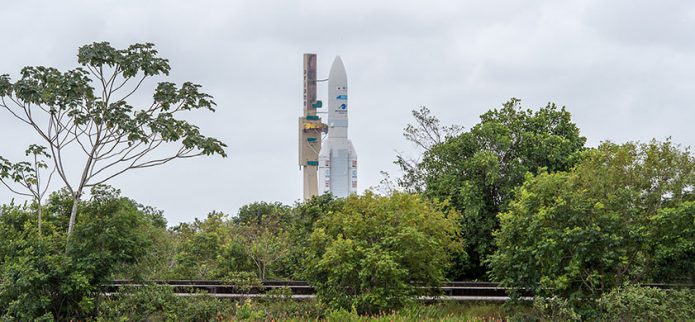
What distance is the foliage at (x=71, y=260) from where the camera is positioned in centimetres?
1603

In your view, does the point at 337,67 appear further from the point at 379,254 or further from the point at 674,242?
the point at 674,242

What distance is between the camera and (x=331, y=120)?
62250 mm

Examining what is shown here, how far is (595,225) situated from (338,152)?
4533 cm

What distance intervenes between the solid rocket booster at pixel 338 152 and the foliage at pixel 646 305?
45.4 meters

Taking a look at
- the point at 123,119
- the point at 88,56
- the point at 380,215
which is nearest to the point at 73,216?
the point at 123,119

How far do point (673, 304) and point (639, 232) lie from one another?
202 cm

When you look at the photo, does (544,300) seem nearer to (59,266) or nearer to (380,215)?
(380,215)

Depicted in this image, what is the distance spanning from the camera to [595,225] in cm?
1673

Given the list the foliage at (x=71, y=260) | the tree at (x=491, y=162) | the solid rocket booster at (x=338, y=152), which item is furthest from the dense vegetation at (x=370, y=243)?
the solid rocket booster at (x=338, y=152)

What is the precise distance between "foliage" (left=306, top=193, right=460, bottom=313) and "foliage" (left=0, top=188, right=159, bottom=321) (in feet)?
15.4

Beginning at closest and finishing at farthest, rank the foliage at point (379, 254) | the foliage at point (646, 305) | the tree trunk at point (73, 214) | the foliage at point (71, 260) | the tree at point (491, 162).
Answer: the foliage at point (646, 305) < the foliage at point (71, 260) < the tree trunk at point (73, 214) < the foliage at point (379, 254) < the tree at point (491, 162)

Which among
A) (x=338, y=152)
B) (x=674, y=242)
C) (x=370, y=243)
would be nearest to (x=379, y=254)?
(x=370, y=243)

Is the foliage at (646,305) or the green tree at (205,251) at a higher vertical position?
the green tree at (205,251)

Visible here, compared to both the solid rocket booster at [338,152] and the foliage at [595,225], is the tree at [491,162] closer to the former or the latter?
the foliage at [595,225]
